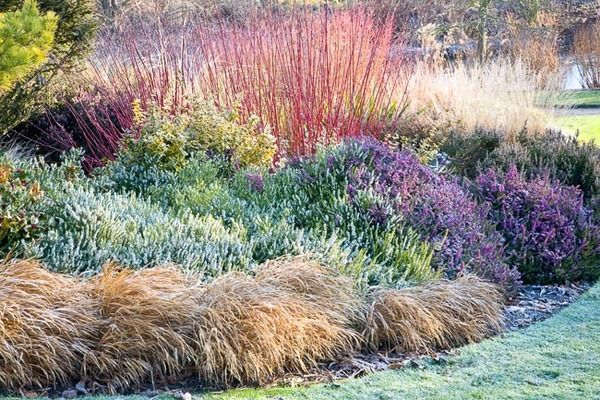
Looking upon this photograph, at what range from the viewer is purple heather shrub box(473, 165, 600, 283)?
5.85 meters

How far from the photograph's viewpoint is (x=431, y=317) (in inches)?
180

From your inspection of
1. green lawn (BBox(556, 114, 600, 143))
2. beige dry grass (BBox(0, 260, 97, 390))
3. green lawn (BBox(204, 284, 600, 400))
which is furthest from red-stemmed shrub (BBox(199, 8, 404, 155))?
green lawn (BBox(556, 114, 600, 143))

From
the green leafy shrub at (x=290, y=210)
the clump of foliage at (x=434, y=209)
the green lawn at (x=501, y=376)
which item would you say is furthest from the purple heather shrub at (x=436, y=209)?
the green lawn at (x=501, y=376)

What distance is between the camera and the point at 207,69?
28.6 ft

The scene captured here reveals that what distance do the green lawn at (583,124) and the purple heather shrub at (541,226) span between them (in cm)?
631

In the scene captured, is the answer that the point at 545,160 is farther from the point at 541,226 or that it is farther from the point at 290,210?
the point at 290,210

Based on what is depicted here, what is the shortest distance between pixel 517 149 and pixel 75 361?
5263 millimetres

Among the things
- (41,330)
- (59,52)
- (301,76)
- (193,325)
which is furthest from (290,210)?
(59,52)

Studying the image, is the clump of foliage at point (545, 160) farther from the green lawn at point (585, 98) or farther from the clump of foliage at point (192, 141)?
the green lawn at point (585, 98)

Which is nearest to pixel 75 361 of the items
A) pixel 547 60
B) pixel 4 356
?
pixel 4 356

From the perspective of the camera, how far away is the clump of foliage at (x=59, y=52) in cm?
826

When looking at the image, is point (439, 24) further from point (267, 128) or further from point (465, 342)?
point (465, 342)

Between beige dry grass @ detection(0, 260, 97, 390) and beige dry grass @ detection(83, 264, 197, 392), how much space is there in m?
0.09

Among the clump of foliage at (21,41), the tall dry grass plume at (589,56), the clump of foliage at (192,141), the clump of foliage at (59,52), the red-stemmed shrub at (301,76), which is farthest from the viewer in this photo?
the tall dry grass plume at (589,56)
